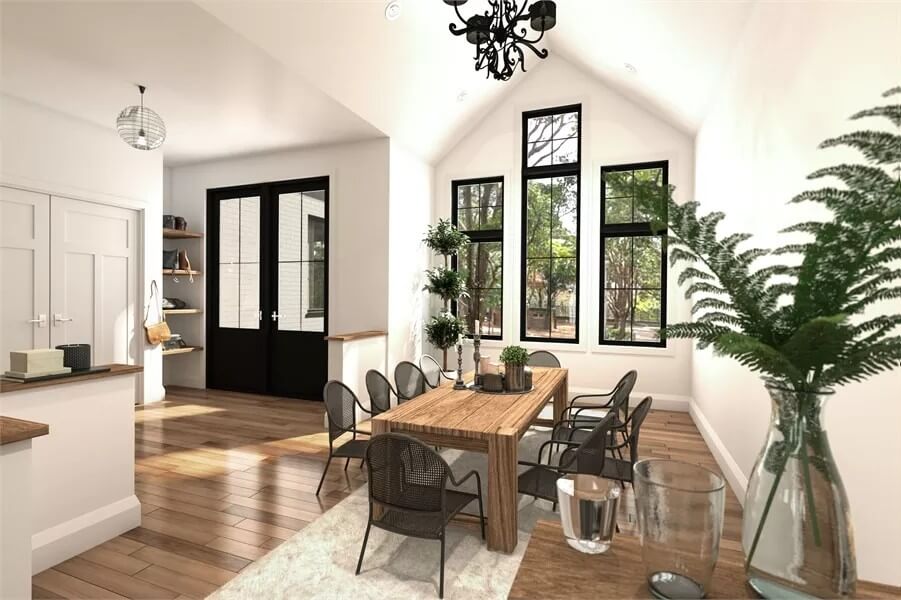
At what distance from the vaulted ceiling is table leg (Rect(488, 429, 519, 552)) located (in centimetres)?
339

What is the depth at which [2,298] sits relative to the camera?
4.45 m

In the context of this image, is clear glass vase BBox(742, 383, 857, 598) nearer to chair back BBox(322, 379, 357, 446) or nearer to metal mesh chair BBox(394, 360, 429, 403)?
chair back BBox(322, 379, 357, 446)

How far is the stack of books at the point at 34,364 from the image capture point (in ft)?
7.73

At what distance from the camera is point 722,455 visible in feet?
12.7

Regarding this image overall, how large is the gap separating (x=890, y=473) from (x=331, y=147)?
5.85 metres

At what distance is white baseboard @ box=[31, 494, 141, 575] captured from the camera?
2.40 m

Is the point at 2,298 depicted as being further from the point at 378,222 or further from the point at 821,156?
the point at 821,156

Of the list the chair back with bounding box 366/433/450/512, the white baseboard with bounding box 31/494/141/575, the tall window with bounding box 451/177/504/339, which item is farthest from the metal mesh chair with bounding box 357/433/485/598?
the tall window with bounding box 451/177/504/339

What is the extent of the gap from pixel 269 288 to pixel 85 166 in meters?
2.39

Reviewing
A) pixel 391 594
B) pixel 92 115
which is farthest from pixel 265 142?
pixel 391 594

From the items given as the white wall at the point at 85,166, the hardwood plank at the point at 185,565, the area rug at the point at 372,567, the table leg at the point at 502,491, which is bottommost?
the hardwood plank at the point at 185,565

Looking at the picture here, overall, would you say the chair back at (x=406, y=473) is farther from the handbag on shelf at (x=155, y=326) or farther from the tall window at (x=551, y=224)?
the handbag on shelf at (x=155, y=326)

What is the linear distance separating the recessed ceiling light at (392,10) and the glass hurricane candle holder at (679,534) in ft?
13.7

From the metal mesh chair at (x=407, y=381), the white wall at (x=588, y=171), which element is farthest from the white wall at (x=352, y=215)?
the metal mesh chair at (x=407, y=381)
